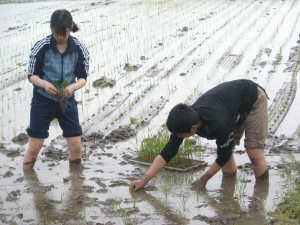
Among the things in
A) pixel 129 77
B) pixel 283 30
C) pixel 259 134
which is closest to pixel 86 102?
pixel 129 77

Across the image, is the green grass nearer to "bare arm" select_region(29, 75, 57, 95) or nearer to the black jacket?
the black jacket

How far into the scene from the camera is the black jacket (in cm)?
398

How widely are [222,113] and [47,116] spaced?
5.62 feet

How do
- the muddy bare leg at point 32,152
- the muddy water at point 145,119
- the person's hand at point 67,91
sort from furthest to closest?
the muddy bare leg at point 32,152, the person's hand at point 67,91, the muddy water at point 145,119

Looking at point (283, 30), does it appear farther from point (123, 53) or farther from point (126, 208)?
point (126, 208)

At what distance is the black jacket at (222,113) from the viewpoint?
398 cm

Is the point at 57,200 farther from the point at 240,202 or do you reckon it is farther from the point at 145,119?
the point at 145,119

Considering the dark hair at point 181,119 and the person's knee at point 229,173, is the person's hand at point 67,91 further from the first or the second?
the person's knee at point 229,173

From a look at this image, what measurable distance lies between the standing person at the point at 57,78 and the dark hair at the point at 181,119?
129cm

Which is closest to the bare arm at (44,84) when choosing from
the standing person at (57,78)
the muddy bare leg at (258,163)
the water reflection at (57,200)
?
the standing person at (57,78)

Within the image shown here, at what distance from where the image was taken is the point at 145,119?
21.7 feet

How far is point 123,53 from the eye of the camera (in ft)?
33.5

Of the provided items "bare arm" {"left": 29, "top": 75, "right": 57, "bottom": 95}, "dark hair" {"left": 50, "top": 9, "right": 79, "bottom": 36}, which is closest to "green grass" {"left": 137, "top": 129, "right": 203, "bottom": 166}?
"bare arm" {"left": 29, "top": 75, "right": 57, "bottom": 95}

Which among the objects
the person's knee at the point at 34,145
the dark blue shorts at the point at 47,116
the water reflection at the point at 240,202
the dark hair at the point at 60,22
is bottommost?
the water reflection at the point at 240,202
